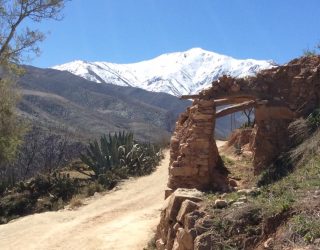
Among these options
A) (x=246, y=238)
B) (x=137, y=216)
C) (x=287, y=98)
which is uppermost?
(x=287, y=98)

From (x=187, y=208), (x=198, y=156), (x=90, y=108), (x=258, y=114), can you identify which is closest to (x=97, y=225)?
(x=198, y=156)

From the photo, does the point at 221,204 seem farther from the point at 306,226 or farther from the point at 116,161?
the point at 116,161

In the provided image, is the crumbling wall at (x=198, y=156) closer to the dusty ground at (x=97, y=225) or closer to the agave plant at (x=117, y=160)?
the dusty ground at (x=97, y=225)

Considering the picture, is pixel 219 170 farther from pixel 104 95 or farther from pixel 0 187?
pixel 104 95

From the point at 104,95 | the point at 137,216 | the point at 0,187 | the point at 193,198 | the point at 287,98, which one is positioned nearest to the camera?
the point at 193,198

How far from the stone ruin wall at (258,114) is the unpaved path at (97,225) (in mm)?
1720

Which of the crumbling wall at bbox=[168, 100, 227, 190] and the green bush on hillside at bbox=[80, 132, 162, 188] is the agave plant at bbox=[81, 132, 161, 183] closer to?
the green bush on hillside at bbox=[80, 132, 162, 188]

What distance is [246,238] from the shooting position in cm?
642

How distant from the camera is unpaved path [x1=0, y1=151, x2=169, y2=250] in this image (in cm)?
1197

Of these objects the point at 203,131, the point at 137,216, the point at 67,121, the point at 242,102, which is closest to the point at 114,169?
the point at 137,216

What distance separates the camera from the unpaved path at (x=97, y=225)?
1197 cm

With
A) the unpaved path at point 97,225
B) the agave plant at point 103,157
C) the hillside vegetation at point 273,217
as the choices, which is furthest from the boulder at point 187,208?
the agave plant at point 103,157

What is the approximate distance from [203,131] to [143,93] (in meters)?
151

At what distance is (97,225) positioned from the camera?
13.7 m
